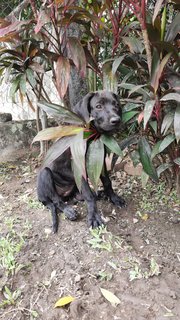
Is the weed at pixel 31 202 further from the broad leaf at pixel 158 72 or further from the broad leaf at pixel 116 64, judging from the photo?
the broad leaf at pixel 158 72

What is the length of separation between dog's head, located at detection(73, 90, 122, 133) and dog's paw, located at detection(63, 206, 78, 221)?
76 centimetres

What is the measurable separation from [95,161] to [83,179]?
57 centimetres

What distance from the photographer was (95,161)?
88.3 inches

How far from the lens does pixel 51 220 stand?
9.44ft

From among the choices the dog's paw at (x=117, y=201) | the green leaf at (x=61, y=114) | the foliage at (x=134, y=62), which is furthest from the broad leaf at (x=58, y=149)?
the dog's paw at (x=117, y=201)

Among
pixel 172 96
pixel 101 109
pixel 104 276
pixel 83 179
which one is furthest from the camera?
pixel 83 179

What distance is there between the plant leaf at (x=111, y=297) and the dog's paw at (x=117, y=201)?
0.95 metres

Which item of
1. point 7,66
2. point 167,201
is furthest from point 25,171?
point 167,201

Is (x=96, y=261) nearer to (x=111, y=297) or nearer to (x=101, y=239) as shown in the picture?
(x=101, y=239)

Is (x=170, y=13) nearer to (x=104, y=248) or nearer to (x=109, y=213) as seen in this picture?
(x=109, y=213)

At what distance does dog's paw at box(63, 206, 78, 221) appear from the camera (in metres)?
2.79

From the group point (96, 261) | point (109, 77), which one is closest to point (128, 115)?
point (109, 77)

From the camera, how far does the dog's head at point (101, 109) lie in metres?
2.50

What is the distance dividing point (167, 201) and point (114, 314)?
4.12 feet
